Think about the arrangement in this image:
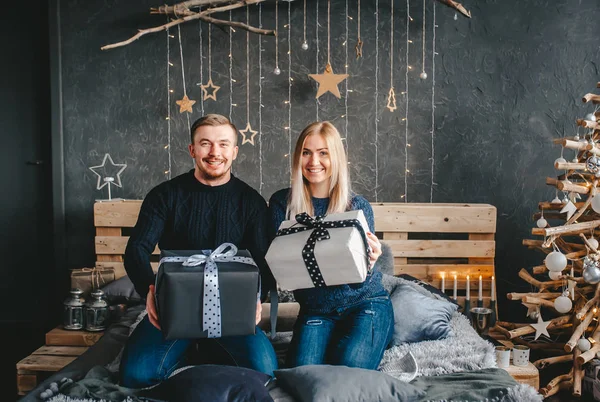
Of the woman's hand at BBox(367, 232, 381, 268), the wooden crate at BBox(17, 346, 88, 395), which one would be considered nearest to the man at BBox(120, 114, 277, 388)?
the woman's hand at BBox(367, 232, 381, 268)

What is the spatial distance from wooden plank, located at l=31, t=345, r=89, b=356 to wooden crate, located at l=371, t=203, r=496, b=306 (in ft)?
5.79

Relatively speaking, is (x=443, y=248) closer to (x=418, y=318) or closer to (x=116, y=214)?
(x=418, y=318)

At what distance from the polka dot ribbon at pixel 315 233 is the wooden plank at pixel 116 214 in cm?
170

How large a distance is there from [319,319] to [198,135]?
87cm

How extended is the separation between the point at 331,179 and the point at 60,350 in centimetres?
163

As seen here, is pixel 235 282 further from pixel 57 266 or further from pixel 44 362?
pixel 57 266

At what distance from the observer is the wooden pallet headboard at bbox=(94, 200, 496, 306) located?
353cm

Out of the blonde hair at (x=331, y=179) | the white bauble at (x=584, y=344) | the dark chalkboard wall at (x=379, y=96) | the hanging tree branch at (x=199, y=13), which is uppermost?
the hanging tree branch at (x=199, y=13)

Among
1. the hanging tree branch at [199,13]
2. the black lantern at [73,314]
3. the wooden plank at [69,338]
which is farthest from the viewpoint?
the hanging tree branch at [199,13]

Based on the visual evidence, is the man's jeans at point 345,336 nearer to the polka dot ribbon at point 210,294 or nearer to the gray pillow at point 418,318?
the gray pillow at point 418,318

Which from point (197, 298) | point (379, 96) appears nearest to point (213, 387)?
point (197, 298)

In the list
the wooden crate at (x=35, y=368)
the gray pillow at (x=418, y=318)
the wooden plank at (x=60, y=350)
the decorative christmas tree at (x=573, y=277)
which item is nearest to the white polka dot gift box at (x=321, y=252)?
the gray pillow at (x=418, y=318)

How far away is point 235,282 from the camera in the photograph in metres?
1.92

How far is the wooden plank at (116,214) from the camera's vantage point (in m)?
3.62
